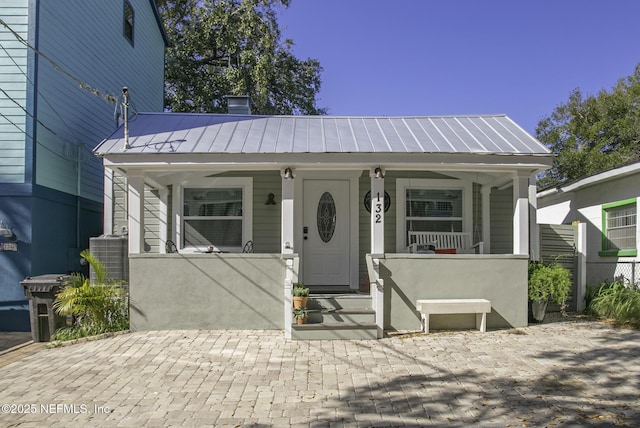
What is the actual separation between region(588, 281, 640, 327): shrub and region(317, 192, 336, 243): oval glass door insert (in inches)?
193

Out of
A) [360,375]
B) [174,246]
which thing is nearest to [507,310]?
[360,375]

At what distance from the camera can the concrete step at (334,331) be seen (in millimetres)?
7559

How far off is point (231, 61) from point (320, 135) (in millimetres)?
13394

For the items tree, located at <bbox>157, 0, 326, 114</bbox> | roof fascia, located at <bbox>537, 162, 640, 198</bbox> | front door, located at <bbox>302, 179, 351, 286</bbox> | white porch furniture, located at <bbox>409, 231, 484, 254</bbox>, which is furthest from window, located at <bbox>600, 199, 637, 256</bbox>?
tree, located at <bbox>157, 0, 326, 114</bbox>

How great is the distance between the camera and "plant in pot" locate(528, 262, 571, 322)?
8.19 m

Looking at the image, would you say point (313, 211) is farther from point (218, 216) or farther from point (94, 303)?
point (94, 303)

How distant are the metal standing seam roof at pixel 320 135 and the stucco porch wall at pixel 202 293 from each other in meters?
1.74

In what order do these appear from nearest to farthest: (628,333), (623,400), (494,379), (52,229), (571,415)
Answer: (571,415) → (623,400) → (494,379) → (628,333) → (52,229)

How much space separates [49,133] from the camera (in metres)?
9.69

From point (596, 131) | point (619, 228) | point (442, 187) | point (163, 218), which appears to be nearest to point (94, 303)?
point (163, 218)

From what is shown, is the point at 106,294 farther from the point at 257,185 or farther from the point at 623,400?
the point at 623,400

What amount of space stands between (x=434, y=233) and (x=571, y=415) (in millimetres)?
5401

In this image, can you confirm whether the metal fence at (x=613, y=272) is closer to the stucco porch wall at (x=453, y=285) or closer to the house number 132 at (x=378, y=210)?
the stucco porch wall at (x=453, y=285)

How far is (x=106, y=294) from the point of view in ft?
26.6
